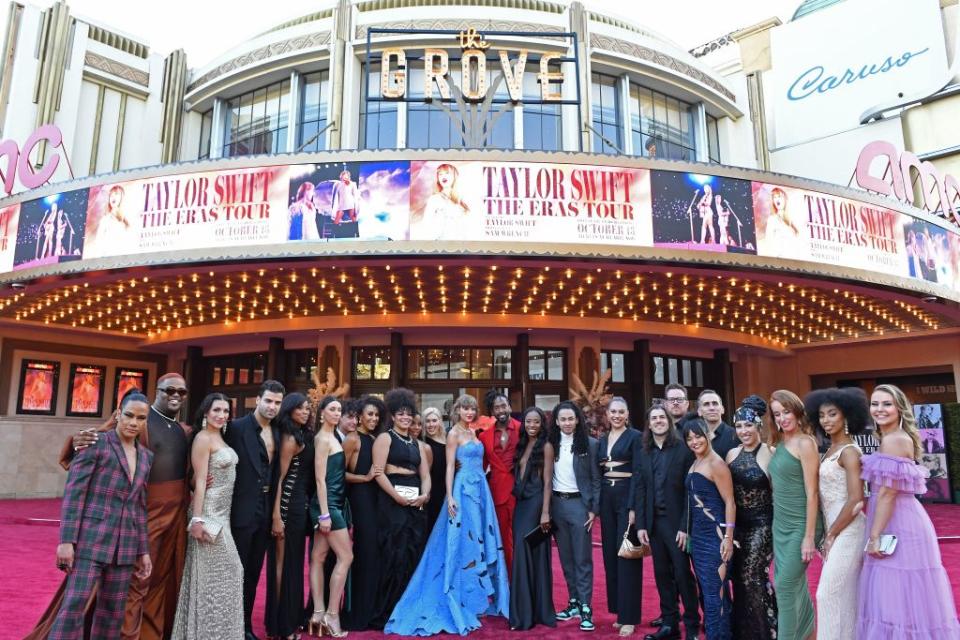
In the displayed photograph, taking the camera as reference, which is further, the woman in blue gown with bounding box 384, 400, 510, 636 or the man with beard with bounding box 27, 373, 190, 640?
the woman in blue gown with bounding box 384, 400, 510, 636

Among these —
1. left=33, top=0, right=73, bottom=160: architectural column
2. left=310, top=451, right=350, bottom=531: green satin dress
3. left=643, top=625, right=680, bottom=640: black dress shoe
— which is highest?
left=33, top=0, right=73, bottom=160: architectural column

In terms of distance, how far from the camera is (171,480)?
443 centimetres

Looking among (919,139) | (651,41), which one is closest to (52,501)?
(651,41)

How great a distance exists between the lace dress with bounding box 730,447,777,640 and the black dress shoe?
0.64 meters

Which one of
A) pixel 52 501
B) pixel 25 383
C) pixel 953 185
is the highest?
pixel 953 185

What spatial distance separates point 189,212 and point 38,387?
10.1 m

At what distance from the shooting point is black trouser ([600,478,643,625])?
17.2 ft

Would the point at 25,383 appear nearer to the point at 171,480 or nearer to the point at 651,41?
the point at 171,480

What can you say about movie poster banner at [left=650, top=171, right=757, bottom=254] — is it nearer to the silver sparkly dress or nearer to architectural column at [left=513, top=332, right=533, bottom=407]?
architectural column at [left=513, top=332, right=533, bottom=407]

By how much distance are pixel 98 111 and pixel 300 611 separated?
20.0 m

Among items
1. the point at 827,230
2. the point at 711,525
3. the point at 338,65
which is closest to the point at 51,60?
the point at 338,65

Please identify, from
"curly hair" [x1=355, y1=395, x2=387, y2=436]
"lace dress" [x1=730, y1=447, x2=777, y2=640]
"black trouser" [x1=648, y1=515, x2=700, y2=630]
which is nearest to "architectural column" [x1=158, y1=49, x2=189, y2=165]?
"curly hair" [x1=355, y1=395, x2=387, y2=436]

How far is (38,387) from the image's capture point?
1764 centimetres

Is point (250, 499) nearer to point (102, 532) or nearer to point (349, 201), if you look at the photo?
point (102, 532)
